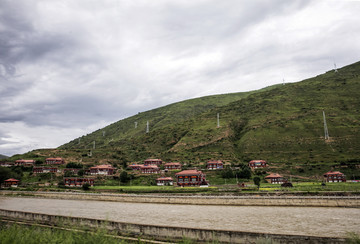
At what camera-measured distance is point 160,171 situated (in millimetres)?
91062

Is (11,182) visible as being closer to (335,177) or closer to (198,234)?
(198,234)

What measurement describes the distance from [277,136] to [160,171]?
5560 cm

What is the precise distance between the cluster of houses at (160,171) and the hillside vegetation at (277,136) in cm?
820

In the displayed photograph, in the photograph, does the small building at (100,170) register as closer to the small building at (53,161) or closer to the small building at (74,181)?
the small building at (74,181)

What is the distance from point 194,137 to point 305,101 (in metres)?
70.8

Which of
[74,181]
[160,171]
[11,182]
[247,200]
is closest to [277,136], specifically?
[160,171]

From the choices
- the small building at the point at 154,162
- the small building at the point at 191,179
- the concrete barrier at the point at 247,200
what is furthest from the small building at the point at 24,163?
the small building at the point at 191,179

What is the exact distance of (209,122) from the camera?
497ft

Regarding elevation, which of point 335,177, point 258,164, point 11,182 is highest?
point 258,164

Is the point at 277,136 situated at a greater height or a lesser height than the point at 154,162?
greater

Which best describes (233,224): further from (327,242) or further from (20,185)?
(20,185)

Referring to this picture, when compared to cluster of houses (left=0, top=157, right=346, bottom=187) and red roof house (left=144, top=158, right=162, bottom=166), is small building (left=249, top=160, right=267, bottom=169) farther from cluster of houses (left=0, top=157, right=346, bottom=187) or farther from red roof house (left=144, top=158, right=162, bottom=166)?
red roof house (left=144, top=158, right=162, bottom=166)

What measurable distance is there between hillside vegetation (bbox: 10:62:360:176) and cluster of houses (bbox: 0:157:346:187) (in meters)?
8.20

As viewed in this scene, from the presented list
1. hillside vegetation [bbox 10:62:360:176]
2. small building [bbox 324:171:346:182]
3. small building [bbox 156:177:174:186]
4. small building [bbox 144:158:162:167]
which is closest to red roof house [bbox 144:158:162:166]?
small building [bbox 144:158:162:167]
